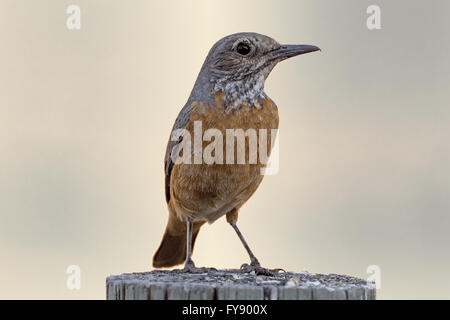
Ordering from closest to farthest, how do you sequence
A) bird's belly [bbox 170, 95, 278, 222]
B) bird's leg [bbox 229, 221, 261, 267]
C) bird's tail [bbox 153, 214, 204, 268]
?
bird's belly [bbox 170, 95, 278, 222] < bird's leg [bbox 229, 221, 261, 267] < bird's tail [bbox 153, 214, 204, 268]

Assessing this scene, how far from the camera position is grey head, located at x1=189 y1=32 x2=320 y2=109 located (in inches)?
235

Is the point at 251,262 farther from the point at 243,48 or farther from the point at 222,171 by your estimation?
the point at 243,48

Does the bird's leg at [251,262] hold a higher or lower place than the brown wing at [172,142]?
lower

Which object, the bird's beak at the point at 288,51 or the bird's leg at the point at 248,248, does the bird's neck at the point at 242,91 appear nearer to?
the bird's beak at the point at 288,51

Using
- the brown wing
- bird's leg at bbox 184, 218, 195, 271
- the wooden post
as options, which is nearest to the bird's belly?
the brown wing

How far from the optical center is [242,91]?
5930 millimetres

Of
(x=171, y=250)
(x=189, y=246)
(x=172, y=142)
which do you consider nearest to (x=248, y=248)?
(x=189, y=246)

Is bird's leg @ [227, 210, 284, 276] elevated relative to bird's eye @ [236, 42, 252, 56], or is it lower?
lower

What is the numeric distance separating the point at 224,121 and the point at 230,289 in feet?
6.26

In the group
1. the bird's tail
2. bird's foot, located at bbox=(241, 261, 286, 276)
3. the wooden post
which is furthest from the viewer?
the bird's tail

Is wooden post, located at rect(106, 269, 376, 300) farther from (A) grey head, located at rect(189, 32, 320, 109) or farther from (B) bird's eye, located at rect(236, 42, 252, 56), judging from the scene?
(B) bird's eye, located at rect(236, 42, 252, 56)

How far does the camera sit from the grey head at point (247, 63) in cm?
597

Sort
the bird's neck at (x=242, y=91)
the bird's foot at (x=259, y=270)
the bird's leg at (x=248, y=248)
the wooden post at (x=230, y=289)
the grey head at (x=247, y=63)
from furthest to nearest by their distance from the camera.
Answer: the bird's leg at (x=248, y=248)
the grey head at (x=247, y=63)
the bird's neck at (x=242, y=91)
the bird's foot at (x=259, y=270)
the wooden post at (x=230, y=289)

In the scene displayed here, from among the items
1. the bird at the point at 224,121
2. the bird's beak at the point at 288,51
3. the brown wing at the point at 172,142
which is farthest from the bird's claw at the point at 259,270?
the bird's beak at the point at 288,51
